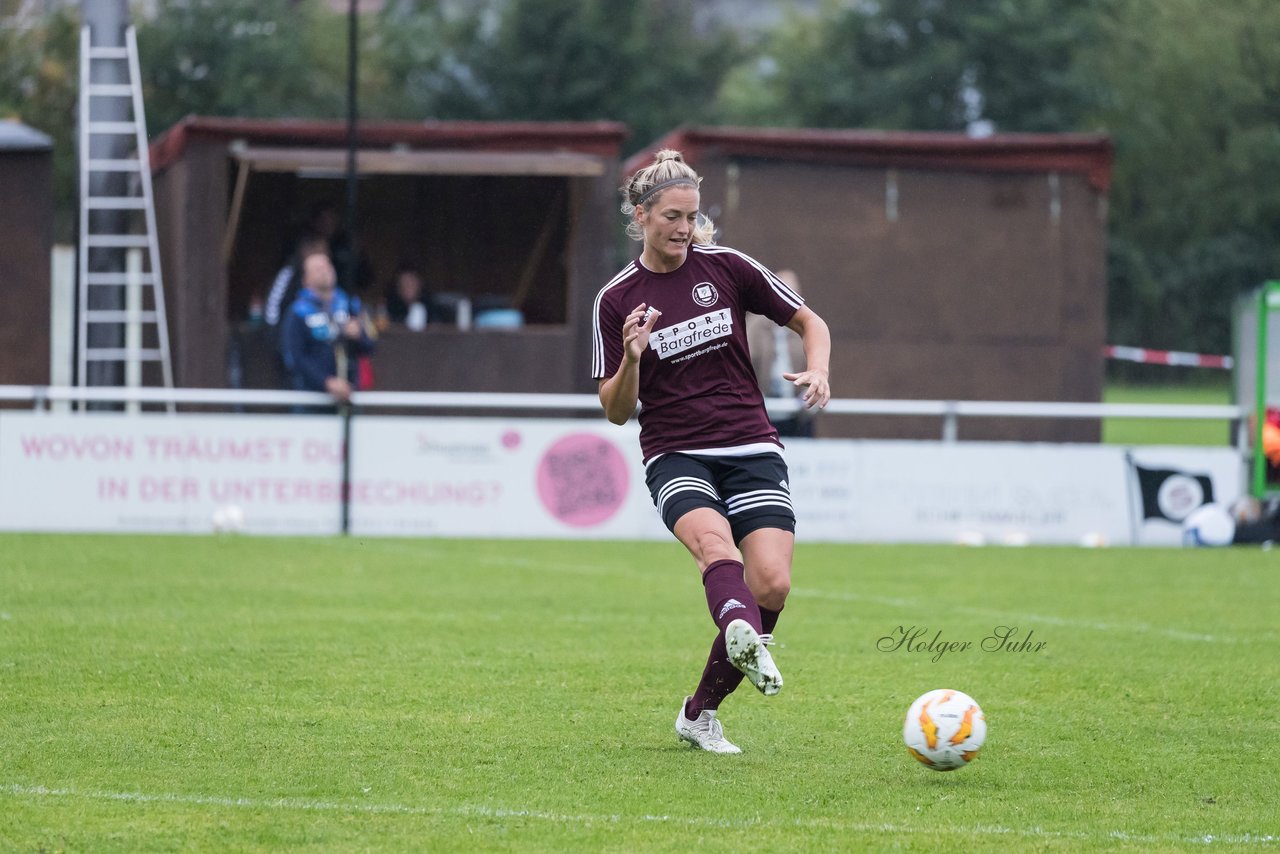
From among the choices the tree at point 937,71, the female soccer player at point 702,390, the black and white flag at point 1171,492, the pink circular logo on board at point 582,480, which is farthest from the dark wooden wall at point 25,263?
the tree at point 937,71

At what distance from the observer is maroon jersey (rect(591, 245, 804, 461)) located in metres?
6.24

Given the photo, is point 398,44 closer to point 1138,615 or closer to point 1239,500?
point 1239,500

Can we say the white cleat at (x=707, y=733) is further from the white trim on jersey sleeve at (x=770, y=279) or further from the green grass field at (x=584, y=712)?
the white trim on jersey sleeve at (x=770, y=279)

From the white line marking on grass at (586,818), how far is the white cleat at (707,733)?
1.09 metres

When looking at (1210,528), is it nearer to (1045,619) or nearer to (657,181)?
(1045,619)

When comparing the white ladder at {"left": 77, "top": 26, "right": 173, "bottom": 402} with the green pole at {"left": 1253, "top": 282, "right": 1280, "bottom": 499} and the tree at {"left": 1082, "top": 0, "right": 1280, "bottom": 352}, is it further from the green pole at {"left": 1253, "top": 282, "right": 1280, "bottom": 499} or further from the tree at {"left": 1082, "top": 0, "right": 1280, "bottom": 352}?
the tree at {"left": 1082, "top": 0, "right": 1280, "bottom": 352}

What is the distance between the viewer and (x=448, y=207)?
2261 centimetres

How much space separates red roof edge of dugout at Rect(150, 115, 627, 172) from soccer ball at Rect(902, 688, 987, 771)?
12998 mm

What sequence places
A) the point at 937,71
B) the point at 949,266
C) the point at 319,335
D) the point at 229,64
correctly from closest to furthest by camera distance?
1. the point at 319,335
2. the point at 949,266
3. the point at 229,64
4. the point at 937,71

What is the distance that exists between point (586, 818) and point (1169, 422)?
31.1 metres

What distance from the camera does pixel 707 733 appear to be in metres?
6.28

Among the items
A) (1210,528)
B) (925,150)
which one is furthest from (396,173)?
(1210,528)

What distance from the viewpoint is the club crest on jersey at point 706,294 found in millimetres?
6258

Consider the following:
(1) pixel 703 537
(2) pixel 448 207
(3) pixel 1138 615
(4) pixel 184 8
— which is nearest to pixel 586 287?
(2) pixel 448 207
